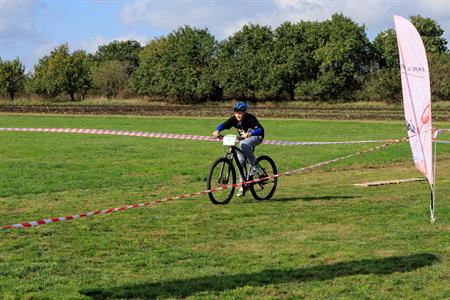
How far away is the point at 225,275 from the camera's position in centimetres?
741

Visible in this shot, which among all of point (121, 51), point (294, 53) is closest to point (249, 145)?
point (294, 53)

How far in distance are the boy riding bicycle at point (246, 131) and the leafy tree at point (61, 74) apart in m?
87.0

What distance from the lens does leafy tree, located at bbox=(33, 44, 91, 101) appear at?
3809 inches

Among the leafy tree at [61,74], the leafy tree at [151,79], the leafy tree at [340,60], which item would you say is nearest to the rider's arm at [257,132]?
the leafy tree at [340,60]

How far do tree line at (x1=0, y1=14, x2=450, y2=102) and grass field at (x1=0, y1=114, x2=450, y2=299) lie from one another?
6073 centimetres

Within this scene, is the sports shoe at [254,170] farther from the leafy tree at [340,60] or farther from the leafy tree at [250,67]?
the leafy tree at [250,67]

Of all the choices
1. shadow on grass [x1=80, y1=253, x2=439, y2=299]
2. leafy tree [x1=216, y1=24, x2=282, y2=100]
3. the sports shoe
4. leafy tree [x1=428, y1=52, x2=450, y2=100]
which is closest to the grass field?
shadow on grass [x1=80, y1=253, x2=439, y2=299]

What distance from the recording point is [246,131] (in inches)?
512

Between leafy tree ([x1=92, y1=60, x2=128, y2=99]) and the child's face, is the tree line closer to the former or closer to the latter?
leafy tree ([x1=92, y1=60, x2=128, y2=99])

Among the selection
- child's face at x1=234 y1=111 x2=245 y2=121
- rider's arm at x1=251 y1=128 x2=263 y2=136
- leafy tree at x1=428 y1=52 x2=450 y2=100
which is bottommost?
rider's arm at x1=251 y1=128 x2=263 y2=136

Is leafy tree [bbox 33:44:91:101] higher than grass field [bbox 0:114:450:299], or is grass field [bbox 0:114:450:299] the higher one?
leafy tree [bbox 33:44:91:101]

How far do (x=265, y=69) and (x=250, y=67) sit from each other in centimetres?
214

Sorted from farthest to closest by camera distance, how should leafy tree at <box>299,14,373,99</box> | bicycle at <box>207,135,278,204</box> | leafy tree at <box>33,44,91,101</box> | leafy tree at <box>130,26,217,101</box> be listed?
leafy tree at <box>33,44,91,101</box> → leafy tree at <box>130,26,217,101</box> → leafy tree at <box>299,14,373,99</box> → bicycle at <box>207,135,278,204</box>

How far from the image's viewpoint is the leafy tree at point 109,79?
9925 cm
